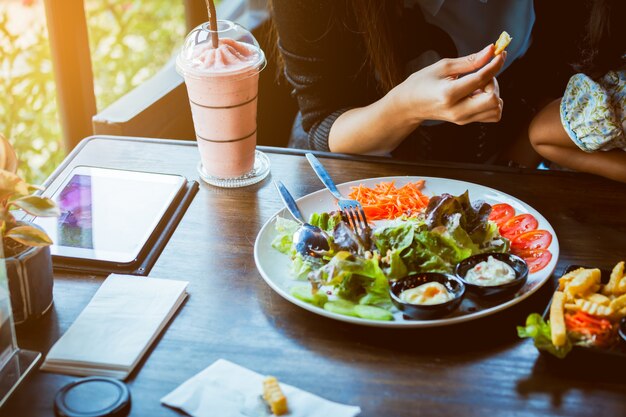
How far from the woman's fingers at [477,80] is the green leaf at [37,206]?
2.97 ft

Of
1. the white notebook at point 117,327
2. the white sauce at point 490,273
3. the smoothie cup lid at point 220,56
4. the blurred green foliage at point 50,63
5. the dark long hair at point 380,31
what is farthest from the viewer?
the blurred green foliage at point 50,63

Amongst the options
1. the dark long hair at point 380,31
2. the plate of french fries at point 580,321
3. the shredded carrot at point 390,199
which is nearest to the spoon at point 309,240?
the shredded carrot at point 390,199

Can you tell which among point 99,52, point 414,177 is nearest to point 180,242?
point 414,177

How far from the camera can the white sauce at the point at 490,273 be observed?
1254mm

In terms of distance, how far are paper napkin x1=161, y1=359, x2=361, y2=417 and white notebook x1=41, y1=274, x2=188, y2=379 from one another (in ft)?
0.38

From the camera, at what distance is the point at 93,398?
41.3 inches

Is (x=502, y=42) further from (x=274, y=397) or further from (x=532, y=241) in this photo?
(x=274, y=397)

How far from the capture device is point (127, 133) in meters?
2.43

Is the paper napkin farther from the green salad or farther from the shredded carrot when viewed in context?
the shredded carrot

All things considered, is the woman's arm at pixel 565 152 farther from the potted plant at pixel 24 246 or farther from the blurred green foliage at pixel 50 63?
the blurred green foliage at pixel 50 63

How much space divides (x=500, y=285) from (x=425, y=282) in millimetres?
127

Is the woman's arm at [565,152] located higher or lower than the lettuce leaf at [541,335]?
lower

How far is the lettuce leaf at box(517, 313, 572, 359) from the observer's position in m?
1.08

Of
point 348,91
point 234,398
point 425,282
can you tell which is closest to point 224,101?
point 348,91
